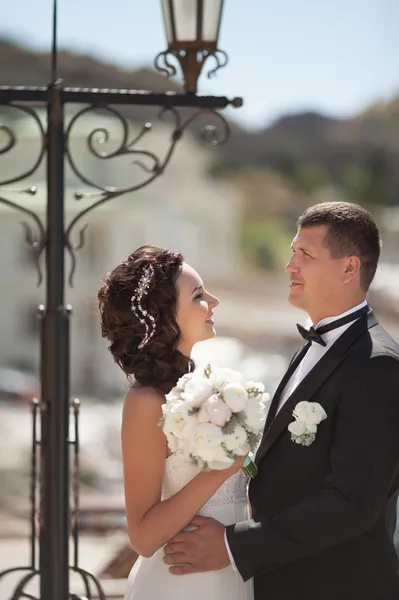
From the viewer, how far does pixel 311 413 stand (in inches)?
90.5

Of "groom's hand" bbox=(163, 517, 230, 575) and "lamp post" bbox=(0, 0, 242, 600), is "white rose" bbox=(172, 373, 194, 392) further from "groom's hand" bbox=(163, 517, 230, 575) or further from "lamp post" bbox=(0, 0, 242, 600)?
"lamp post" bbox=(0, 0, 242, 600)

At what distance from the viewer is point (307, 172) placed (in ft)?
162

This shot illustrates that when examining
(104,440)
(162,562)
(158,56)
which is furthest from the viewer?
(104,440)

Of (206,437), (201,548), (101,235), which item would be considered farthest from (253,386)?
(101,235)

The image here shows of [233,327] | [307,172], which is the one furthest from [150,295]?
[307,172]

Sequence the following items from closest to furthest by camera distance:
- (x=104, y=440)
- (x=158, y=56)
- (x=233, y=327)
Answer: (x=158, y=56) → (x=104, y=440) → (x=233, y=327)

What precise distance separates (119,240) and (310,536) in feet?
136

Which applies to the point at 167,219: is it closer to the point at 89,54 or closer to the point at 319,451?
the point at 89,54

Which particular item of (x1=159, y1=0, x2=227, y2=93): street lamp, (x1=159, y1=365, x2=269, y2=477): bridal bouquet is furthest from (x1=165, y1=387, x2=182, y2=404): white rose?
(x1=159, y1=0, x2=227, y2=93): street lamp

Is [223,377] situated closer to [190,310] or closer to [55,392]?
[190,310]

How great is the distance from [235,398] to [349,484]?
315mm

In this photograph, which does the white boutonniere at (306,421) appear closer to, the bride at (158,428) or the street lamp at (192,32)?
the bride at (158,428)

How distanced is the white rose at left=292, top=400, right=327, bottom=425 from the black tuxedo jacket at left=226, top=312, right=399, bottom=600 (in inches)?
1.2

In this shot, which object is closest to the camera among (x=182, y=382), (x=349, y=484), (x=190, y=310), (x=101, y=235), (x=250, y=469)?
(x=349, y=484)
